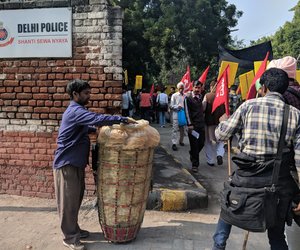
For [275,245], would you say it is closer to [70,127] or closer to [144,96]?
[70,127]

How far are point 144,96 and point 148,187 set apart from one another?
11413 mm

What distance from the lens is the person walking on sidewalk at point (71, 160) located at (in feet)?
12.1

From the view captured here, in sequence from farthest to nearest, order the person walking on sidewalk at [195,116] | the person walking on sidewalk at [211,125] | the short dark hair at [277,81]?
the person walking on sidewalk at [211,125]
the person walking on sidewalk at [195,116]
the short dark hair at [277,81]

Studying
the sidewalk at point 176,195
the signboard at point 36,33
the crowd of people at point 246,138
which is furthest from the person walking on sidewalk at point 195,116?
the crowd of people at point 246,138

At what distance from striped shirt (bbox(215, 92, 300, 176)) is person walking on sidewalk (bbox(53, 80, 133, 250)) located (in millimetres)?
1225

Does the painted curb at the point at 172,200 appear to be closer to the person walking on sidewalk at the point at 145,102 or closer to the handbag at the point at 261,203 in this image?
the handbag at the point at 261,203

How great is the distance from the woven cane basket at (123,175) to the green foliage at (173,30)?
16.9 m

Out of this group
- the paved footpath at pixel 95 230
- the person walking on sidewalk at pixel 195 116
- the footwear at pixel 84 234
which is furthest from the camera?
the person walking on sidewalk at pixel 195 116

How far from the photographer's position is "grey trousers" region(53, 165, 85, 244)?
373 cm

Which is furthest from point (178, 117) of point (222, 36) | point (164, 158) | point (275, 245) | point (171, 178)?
point (222, 36)

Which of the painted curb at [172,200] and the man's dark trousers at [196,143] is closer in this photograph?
the painted curb at [172,200]

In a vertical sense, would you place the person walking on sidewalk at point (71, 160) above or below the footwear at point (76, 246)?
above

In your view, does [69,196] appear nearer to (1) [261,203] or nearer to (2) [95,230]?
(2) [95,230]

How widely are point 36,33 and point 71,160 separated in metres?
2.19
